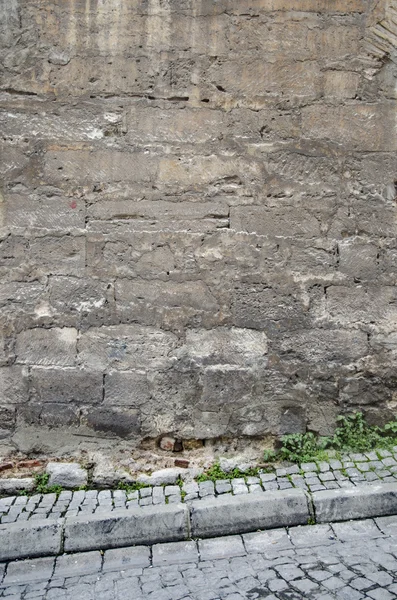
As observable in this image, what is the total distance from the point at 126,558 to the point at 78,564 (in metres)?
0.27

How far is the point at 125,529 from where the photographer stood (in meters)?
3.34

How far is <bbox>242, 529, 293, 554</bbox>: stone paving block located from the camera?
321 cm

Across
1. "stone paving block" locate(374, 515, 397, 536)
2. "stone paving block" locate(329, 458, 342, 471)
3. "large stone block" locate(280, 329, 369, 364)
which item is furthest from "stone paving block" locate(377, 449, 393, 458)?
"large stone block" locate(280, 329, 369, 364)

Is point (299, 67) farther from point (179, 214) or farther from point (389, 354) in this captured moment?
point (389, 354)

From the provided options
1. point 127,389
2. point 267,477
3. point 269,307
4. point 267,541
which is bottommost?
point 267,541

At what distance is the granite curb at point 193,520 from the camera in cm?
326

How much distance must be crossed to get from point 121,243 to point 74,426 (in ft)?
4.53

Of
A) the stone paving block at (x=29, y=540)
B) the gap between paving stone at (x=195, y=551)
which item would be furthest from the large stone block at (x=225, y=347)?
the stone paving block at (x=29, y=540)

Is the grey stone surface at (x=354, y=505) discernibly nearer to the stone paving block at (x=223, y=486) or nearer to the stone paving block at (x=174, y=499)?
the stone paving block at (x=223, y=486)

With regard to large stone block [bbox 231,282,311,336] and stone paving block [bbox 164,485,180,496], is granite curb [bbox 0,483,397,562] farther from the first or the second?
large stone block [bbox 231,282,311,336]

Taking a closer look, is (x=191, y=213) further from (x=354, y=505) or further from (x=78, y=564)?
(x=78, y=564)

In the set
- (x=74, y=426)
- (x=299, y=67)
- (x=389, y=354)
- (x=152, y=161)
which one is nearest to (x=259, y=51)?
(x=299, y=67)

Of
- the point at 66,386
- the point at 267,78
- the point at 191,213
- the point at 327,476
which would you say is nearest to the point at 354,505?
the point at 327,476

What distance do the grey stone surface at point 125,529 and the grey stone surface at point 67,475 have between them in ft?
1.58
